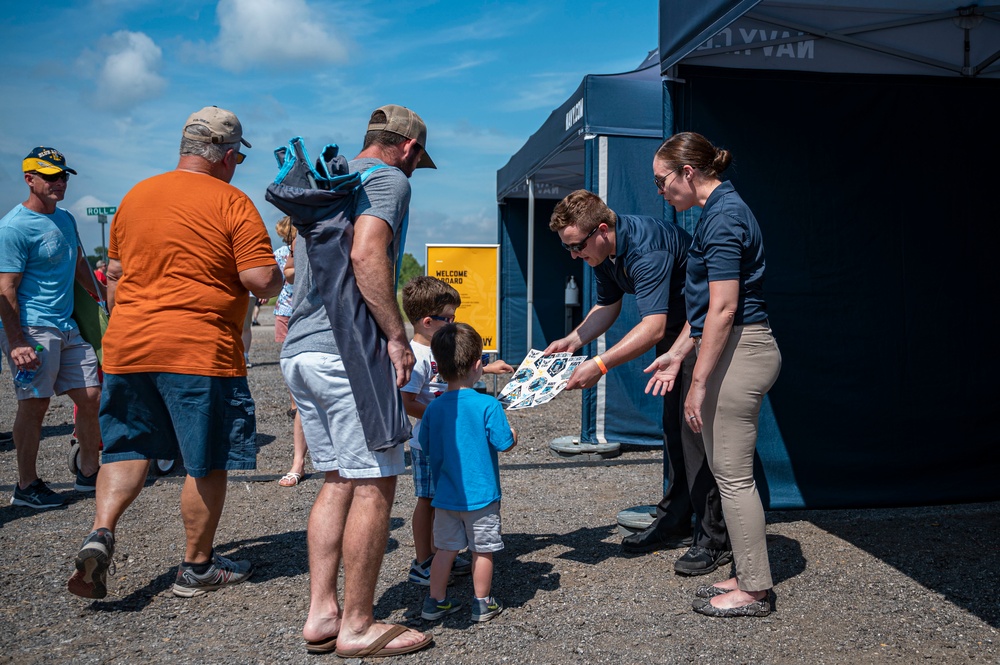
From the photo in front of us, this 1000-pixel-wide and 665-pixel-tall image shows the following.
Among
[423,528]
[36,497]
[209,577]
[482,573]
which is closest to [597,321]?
[423,528]

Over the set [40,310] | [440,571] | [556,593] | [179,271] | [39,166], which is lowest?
[556,593]

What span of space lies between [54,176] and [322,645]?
3.45 meters

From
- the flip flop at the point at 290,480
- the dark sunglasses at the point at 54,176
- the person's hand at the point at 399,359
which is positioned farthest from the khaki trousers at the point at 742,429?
the dark sunglasses at the point at 54,176

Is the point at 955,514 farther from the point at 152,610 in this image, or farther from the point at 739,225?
the point at 152,610

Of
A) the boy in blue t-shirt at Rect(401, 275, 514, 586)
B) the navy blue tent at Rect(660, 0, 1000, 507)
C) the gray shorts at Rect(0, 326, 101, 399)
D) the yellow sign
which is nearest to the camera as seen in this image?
the boy in blue t-shirt at Rect(401, 275, 514, 586)

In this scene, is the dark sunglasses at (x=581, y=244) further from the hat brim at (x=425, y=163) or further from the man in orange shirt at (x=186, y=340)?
the man in orange shirt at (x=186, y=340)

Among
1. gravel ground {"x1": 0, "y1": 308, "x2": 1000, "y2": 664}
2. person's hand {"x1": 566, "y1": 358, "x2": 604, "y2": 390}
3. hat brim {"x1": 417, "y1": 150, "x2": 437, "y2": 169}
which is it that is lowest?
gravel ground {"x1": 0, "y1": 308, "x2": 1000, "y2": 664}

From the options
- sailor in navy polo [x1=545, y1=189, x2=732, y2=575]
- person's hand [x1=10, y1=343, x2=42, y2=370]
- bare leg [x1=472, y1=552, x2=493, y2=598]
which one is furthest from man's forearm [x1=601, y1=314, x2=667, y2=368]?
person's hand [x1=10, y1=343, x2=42, y2=370]

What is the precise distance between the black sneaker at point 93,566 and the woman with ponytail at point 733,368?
2345mm

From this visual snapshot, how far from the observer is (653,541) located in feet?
13.3

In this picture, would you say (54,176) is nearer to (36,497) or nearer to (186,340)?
(36,497)

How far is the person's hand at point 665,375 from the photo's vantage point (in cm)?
339

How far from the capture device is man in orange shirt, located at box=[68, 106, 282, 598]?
131 inches

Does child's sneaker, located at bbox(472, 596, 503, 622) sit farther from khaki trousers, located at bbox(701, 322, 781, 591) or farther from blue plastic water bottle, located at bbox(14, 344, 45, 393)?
blue plastic water bottle, located at bbox(14, 344, 45, 393)
